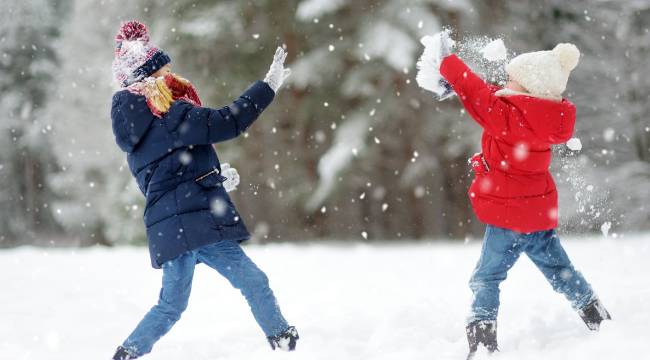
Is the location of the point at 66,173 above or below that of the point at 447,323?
above

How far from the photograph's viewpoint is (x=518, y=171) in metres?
3.77

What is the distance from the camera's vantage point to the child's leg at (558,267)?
3867 mm

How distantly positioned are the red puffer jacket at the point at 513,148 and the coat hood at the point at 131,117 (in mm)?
1531

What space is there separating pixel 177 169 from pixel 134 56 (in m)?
0.62

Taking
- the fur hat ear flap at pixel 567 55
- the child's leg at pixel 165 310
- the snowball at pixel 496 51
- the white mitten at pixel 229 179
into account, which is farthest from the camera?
the white mitten at pixel 229 179

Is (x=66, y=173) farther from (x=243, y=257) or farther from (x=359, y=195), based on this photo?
(x=243, y=257)

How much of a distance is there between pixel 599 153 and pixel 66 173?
1193 cm

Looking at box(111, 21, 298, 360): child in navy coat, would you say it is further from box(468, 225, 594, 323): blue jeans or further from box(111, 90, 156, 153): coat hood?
box(468, 225, 594, 323): blue jeans

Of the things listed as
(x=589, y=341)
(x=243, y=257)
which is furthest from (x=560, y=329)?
(x=243, y=257)

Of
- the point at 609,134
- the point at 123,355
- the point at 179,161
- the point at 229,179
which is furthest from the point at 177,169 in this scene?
the point at 609,134

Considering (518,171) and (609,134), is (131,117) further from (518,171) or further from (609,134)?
(609,134)

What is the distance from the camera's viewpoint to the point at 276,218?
38.8 feet

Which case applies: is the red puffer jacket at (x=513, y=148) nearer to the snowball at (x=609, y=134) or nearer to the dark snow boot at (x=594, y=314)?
the dark snow boot at (x=594, y=314)

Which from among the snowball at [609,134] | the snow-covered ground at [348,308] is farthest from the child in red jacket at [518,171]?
the snowball at [609,134]
